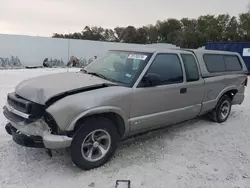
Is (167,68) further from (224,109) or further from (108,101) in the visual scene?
(224,109)

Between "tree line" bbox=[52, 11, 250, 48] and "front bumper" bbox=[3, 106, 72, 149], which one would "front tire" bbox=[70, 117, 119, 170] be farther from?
"tree line" bbox=[52, 11, 250, 48]

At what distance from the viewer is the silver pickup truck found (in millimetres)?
3316

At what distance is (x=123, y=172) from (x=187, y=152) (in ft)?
4.40

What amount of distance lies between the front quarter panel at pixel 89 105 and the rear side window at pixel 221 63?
2571 millimetres

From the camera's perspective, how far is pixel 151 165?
3844 millimetres

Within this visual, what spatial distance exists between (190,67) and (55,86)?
272 cm

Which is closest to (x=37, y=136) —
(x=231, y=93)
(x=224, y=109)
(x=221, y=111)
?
(x=221, y=111)

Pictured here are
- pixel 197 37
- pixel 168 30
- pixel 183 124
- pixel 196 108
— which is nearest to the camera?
pixel 196 108

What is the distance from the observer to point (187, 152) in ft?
14.3

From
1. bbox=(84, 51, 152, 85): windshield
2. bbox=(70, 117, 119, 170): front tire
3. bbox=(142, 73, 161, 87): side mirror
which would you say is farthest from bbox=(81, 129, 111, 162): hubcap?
bbox=(142, 73, 161, 87): side mirror


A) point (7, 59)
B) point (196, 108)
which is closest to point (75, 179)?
point (196, 108)

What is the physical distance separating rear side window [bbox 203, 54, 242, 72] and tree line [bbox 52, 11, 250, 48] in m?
27.9

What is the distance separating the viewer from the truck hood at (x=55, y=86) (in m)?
3.36

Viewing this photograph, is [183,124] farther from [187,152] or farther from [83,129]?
[83,129]
